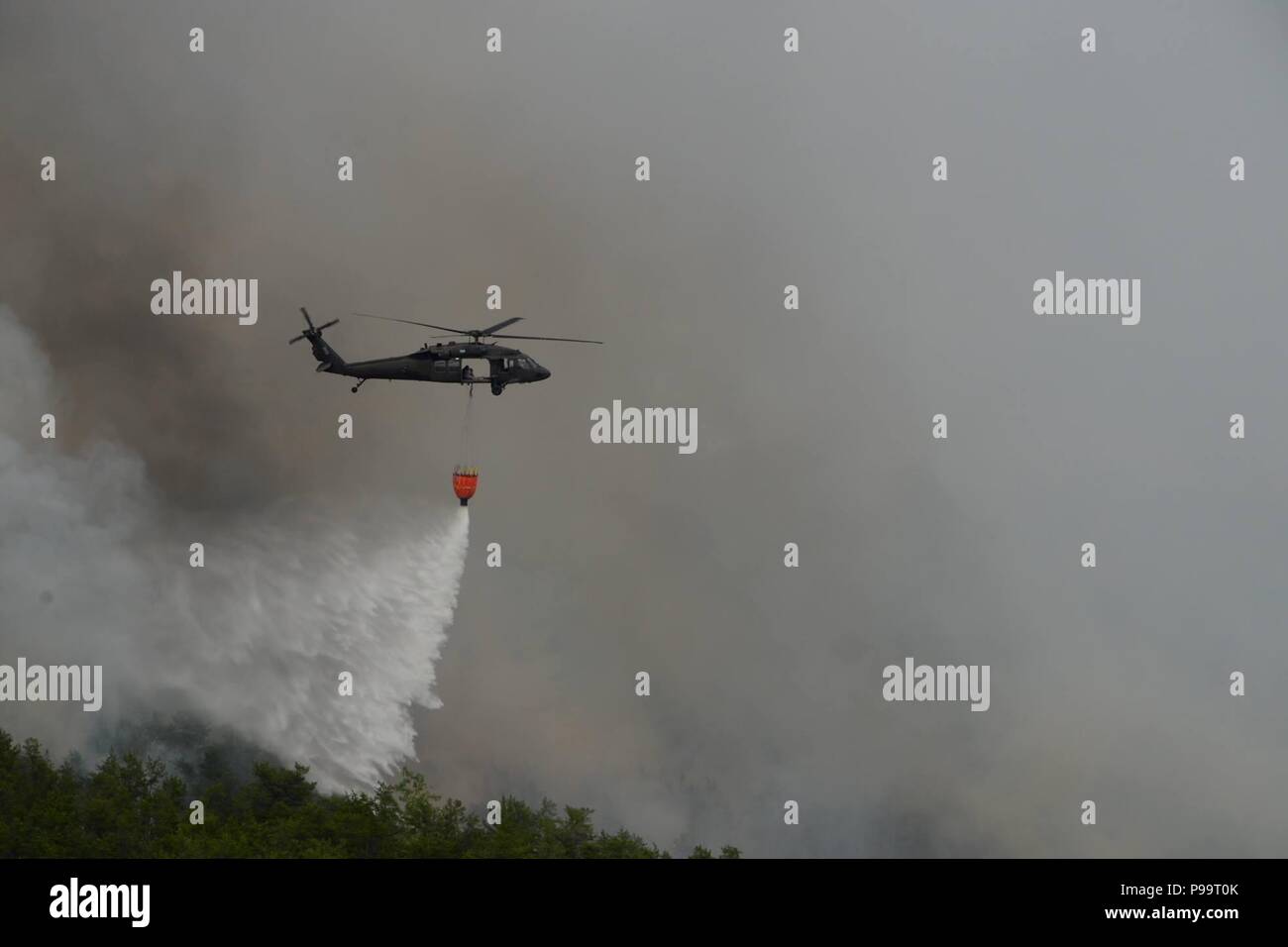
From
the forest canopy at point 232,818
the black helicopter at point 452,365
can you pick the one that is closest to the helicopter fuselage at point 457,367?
the black helicopter at point 452,365

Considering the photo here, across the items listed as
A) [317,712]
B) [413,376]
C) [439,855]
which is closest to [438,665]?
[317,712]

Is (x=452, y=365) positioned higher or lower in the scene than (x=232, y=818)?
higher

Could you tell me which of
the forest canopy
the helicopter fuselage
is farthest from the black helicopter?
the forest canopy

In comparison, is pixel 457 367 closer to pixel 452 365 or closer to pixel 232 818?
pixel 452 365

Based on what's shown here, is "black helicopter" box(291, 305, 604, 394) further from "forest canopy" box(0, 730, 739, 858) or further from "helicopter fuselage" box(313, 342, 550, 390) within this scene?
"forest canopy" box(0, 730, 739, 858)

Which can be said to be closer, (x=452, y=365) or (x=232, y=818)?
(x=452, y=365)

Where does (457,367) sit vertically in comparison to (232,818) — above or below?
above

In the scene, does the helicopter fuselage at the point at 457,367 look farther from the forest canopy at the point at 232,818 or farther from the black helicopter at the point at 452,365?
the forest canopy at the point at 232,818

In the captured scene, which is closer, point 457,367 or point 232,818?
point 457,367

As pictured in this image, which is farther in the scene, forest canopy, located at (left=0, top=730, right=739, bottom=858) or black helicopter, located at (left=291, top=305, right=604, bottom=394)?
forest canopy, located at (left=0, top=730, right=739, bottom=858)

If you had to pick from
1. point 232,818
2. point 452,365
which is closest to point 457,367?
point 452,365

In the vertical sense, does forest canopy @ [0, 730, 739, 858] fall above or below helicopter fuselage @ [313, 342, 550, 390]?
below

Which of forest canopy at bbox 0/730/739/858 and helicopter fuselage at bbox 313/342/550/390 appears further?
forest canopy at bbox 0/730/739/858
